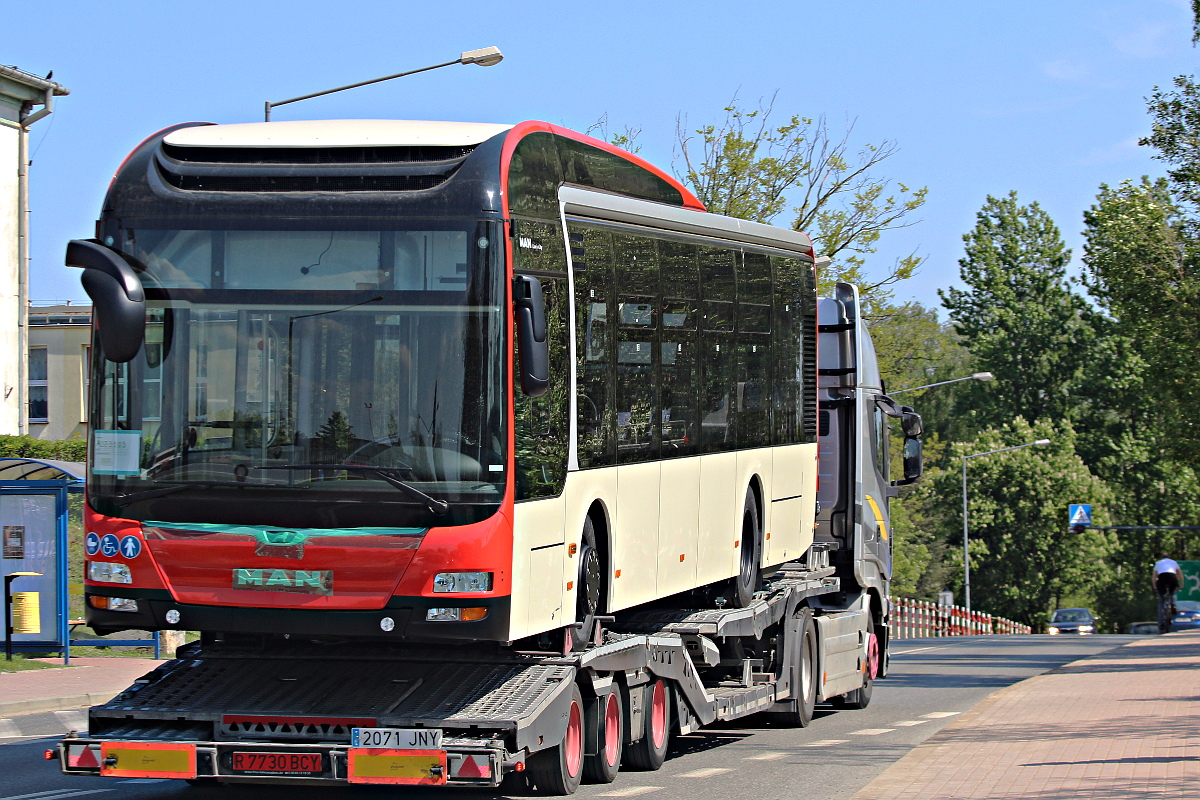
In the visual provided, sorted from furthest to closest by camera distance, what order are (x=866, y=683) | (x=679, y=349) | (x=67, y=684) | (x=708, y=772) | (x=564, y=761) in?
(x=866, y=683) → (x=67, y=684) → (x=708, y=772) → (x=679, y=349) → (x=564, y=761)

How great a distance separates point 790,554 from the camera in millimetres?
15188

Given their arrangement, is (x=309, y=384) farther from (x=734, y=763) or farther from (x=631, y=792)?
(x=734, y=763)

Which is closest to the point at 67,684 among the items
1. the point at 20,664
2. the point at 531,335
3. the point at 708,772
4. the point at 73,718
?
the point at 20,664

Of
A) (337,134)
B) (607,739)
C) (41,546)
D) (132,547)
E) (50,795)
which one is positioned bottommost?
(50,795)

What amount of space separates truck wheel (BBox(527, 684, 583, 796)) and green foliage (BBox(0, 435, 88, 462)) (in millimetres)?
19950

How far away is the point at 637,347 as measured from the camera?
1126cm

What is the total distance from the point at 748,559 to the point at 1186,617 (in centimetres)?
5883

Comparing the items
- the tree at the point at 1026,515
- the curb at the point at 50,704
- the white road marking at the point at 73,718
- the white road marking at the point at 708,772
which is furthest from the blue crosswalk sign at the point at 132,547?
the tree at the point at 1026,515

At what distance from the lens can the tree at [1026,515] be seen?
79.5 metres

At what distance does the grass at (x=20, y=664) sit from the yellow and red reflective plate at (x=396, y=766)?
12372 millimetres

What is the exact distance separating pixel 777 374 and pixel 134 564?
7.27m

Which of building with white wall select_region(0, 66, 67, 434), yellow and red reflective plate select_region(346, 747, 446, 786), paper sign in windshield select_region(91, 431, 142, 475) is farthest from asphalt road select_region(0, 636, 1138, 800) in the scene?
building with white wall select_region(0, 66, 67, 434)

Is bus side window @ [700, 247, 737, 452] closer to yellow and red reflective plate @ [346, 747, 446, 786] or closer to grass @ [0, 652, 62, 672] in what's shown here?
yellow and red reflective plate @ [346, 747, 446, 786]

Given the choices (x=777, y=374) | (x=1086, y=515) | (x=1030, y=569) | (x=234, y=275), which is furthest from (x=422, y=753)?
(x=1030, y=569)
